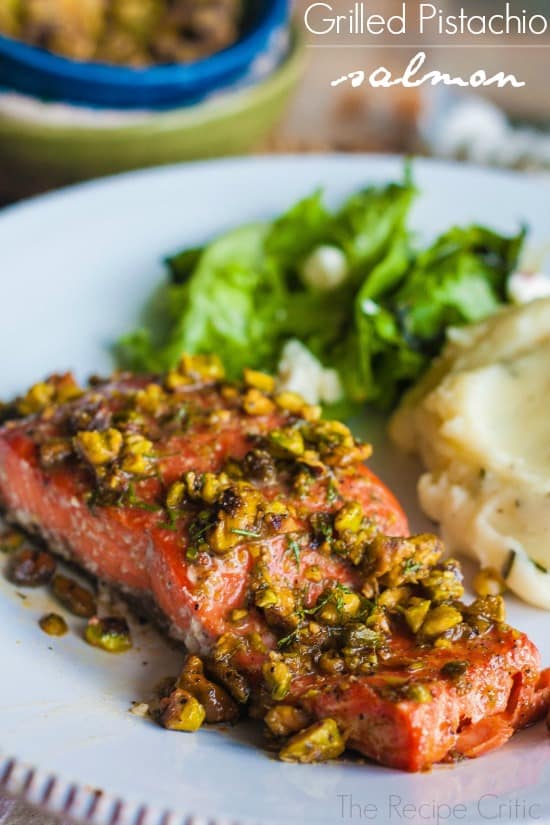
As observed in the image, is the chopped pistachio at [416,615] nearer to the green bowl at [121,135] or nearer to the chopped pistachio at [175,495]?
the chopped pistachio at [175,495]

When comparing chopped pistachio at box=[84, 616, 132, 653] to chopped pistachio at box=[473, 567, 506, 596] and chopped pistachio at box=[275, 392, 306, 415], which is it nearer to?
chopped pistachio at box=[275, 392, 306, 415]

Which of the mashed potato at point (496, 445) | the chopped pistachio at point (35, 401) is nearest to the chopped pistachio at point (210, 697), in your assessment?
the mashed potato at point (496, 445)

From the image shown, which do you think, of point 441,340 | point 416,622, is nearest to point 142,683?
point 416,622

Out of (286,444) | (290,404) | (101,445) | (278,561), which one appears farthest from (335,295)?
(278,561)

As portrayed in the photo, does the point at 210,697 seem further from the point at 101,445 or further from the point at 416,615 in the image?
the point at 101,445

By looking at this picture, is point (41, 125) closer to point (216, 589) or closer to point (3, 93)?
point (3, 93)

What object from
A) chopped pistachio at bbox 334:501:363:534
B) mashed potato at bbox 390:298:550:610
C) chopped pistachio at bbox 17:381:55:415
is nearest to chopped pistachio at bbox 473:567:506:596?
mashed potato at bbox 390:298:550:610
